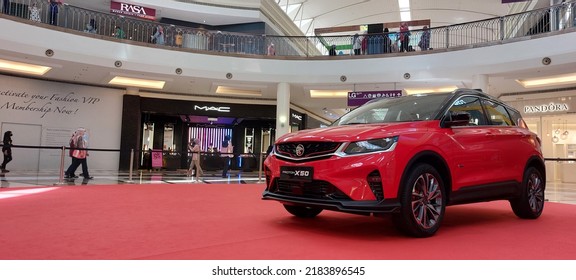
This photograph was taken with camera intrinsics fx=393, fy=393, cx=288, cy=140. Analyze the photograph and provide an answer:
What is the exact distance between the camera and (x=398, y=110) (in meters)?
4.63

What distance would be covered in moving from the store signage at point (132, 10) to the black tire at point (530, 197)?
1884 cm

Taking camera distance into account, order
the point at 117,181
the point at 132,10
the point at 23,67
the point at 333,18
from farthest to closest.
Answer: the point at 333,18
the point at 132,10
the point at 23,67
the point at 117,181

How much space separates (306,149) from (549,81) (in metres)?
15.7

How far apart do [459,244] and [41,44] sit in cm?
1477

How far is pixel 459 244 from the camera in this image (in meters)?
3.46

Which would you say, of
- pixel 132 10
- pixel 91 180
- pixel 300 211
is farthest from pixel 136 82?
pixel 300 211

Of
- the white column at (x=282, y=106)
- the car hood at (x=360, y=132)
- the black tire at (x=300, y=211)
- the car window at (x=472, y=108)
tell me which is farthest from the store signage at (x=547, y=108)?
the black tire at (x=300, y=211)

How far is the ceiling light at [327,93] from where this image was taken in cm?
1952

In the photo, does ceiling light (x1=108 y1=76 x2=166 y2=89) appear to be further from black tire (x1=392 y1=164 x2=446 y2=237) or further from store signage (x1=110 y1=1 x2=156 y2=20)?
black tire (x1=392 y1=164 x2=446 y2=237)

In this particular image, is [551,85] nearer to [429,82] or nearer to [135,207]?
[429,82]

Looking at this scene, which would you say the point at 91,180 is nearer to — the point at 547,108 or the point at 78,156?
the point at 78,156

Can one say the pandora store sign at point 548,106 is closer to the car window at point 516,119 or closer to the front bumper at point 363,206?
the car window at point 516,119

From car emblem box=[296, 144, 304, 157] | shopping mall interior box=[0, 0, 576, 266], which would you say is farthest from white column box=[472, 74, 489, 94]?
car emblem box=[296, 144, 304, 157]

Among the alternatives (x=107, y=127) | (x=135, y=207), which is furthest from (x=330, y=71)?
(x=135, y=207)
